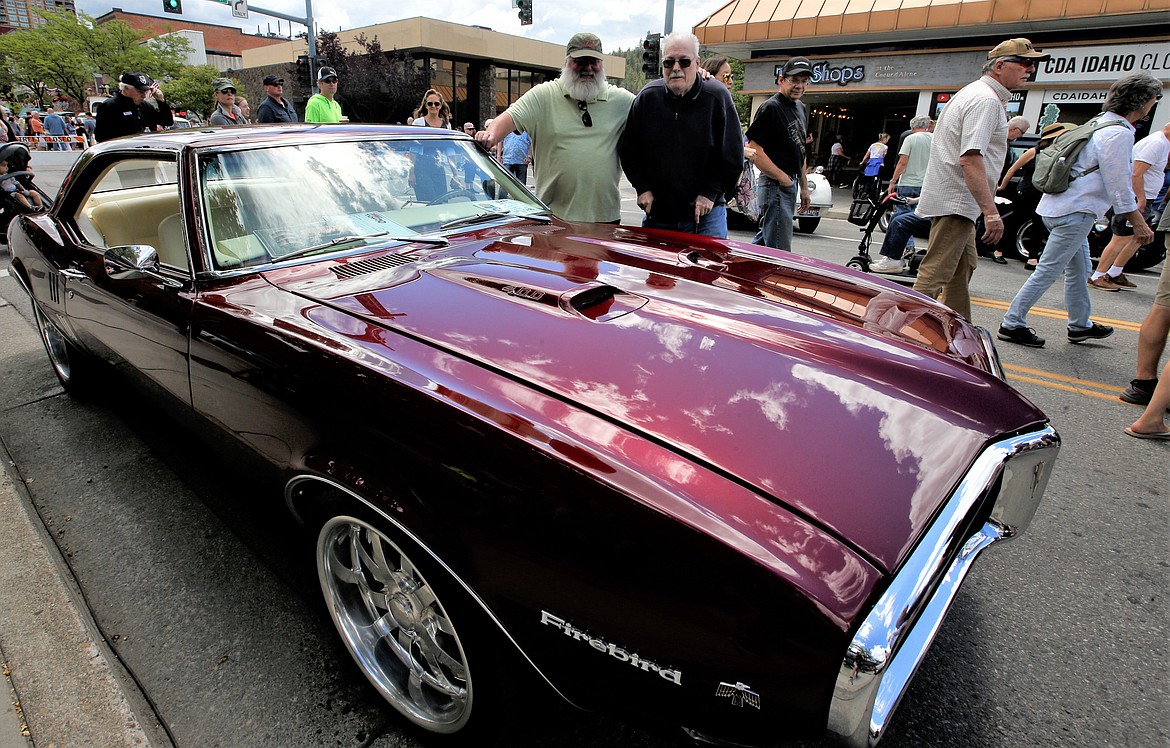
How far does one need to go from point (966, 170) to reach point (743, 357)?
3.23m

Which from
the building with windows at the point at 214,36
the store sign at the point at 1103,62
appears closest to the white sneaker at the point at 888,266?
the store sign at the point at 1103,62

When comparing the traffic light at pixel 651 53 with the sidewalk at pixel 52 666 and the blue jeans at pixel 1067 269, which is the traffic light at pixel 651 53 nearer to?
the blue jeans at pixel 1067 269

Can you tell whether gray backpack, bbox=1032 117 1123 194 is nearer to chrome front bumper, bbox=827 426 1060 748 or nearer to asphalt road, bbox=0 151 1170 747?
asphalt road, bbox=0 151 1170 747

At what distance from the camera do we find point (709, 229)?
4.05m

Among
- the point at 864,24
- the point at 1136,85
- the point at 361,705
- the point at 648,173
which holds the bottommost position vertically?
the point at 361,705

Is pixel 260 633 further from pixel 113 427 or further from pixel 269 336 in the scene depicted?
pixel 113 427

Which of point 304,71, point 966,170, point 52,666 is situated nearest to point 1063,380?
point 966,170

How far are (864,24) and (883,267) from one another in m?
15.9

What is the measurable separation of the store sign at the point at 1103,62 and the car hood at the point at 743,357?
19946 millimetres

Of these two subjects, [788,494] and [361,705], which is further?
[361,705]

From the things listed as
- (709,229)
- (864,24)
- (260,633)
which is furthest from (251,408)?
(864,24)

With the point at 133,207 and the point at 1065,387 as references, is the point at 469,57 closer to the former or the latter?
the point at 133,207

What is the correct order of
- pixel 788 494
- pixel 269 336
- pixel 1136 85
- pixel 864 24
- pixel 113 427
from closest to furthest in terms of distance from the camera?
1. pixel 788 494
2. pixel 269 336
3. pixel 113 427
4. pixel 1136 85
5. pixel 864 24

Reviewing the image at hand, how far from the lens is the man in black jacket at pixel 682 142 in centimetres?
362
